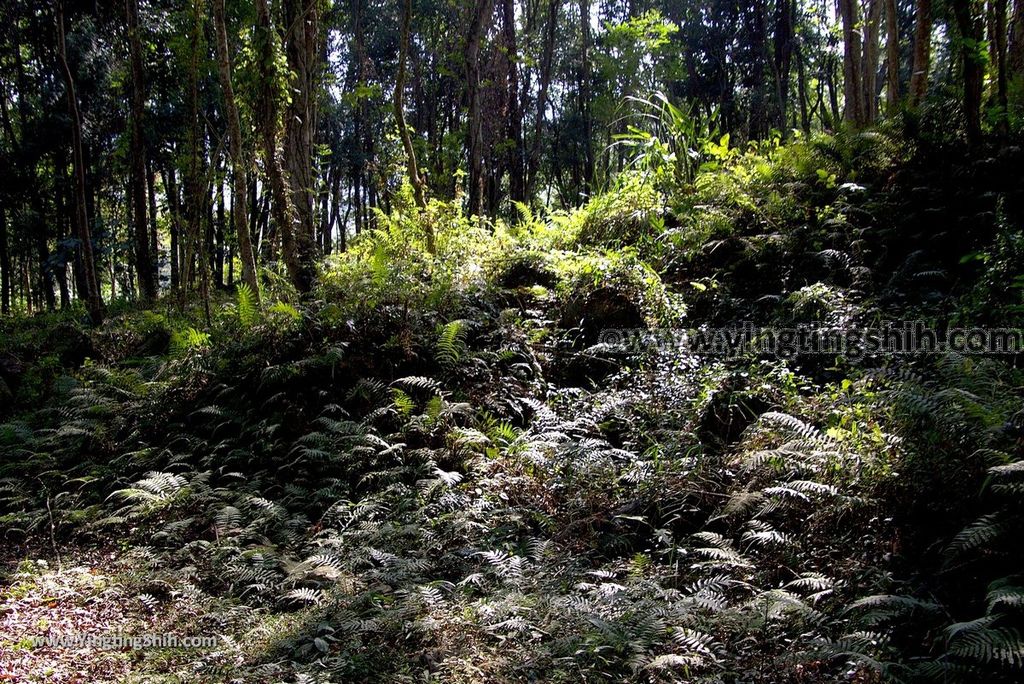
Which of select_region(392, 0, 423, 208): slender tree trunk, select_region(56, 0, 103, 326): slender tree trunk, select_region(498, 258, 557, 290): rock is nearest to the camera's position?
select_region(498, 258, 557, 290): rock

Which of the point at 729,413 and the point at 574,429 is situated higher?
the point at 729,413

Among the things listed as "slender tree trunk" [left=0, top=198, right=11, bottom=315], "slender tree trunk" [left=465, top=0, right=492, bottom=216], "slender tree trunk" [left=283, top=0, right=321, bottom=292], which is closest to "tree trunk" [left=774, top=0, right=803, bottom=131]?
"slender tree trunk" [left=465, top=0, right=492, bottom=216]

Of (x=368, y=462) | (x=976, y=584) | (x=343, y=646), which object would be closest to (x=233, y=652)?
(x=343, y=646)

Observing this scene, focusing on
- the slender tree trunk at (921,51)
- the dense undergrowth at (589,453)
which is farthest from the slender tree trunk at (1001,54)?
the slender tree trunk at (921,51)

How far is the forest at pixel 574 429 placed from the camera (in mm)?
3451

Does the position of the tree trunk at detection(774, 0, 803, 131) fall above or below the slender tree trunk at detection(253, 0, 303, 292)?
above

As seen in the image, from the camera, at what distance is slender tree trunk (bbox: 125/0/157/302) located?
46.6 feet

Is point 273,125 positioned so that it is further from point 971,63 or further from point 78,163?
point 971,63

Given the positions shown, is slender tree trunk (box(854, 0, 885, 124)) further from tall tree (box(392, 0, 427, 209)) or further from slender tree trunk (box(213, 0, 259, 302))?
slender tree trunk (box(213, 0, 259, 302))

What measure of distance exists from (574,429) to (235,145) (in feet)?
21.2

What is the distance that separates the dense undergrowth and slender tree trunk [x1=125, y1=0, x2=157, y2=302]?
6.13m

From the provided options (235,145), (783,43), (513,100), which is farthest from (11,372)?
(783,43)

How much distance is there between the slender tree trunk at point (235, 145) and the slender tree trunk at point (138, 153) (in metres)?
6.46

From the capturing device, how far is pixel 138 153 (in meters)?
14.8
